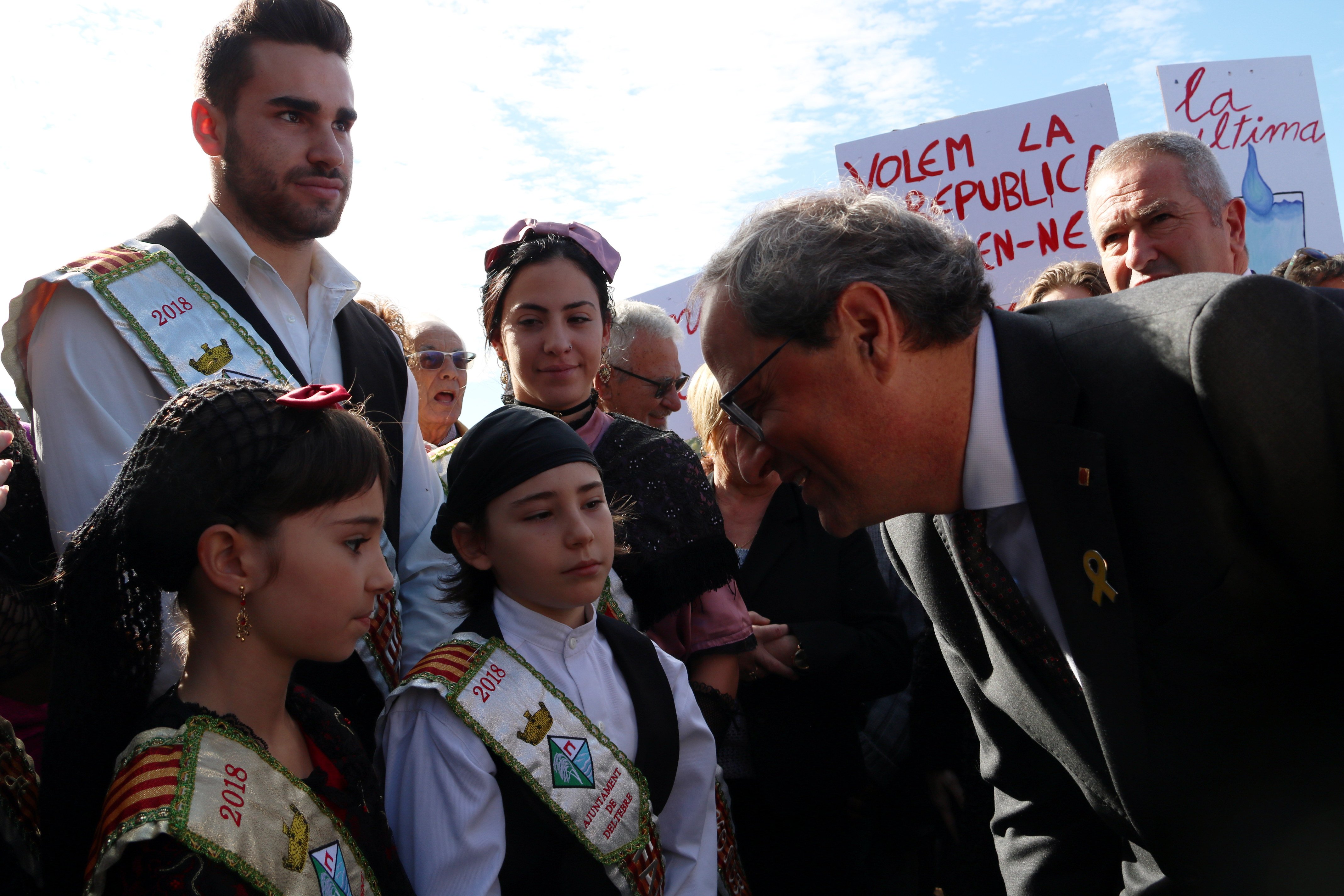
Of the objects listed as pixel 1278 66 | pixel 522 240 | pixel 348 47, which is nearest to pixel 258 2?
pixel 348 47

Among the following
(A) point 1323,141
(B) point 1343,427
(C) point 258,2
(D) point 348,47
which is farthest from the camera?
(A) point 1323,141

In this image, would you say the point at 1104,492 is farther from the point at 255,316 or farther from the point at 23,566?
the point at 23,566

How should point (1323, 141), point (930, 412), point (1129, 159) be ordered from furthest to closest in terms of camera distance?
point (1323, 141) < point (1129, 159) < point (930, 412)

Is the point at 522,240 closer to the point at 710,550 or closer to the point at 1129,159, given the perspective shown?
the point at 710,550

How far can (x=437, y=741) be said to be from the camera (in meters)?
2.01

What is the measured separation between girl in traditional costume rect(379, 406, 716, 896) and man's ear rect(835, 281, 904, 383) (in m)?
0.73

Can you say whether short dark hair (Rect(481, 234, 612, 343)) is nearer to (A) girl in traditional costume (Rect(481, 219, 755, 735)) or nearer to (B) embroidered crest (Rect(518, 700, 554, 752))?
(A) girl in traditional costume (Rect(481, 219, 755, 735))

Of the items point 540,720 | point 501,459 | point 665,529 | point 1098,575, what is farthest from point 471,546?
point 1098,575

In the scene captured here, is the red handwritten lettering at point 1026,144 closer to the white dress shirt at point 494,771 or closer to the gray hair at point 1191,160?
the gray hair at point 1191,160

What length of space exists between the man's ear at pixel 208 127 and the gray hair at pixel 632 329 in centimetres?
167

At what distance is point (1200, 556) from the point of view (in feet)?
5.42

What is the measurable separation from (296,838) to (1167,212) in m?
3.16

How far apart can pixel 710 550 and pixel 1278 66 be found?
16.2 feet

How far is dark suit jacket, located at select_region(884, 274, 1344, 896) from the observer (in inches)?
60.9
